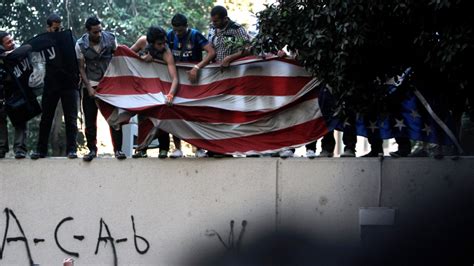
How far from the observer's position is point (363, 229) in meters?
9.70

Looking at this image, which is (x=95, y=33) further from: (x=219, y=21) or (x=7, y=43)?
(x=219, y=21)

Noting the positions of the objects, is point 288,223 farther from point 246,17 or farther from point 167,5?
point 246,17

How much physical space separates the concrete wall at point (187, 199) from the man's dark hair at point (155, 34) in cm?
142

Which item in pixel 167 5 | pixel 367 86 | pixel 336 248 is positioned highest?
pixel 167 5

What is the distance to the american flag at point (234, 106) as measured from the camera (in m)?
10.3

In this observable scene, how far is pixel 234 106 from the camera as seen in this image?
10.5m

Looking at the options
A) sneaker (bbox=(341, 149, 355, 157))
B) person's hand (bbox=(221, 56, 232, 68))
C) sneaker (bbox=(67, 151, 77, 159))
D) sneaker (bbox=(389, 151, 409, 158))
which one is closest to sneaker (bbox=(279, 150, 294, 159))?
sneaker (bbox=(341, 149, 355, 157))

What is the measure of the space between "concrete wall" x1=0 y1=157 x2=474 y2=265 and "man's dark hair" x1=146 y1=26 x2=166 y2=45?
4.67 feet

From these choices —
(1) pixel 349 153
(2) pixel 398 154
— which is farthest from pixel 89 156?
(2) pixel 398 154

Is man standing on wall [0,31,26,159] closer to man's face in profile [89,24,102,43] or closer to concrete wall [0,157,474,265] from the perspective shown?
concrete wall [0,157,474,265]

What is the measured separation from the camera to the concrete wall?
9.79 meters

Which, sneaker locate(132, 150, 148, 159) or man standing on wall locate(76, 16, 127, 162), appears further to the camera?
man standing on wall locate(76, 16, 127, 162)

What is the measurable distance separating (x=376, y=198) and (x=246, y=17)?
14.8 meters

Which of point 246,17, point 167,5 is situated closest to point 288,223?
point 167,5
